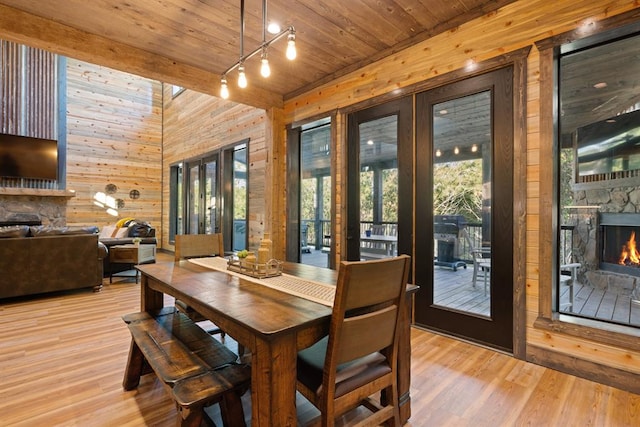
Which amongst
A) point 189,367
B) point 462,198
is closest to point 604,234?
point 462,198

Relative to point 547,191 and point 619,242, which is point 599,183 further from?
point 547,191

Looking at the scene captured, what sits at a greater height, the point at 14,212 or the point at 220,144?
the point at 220,144

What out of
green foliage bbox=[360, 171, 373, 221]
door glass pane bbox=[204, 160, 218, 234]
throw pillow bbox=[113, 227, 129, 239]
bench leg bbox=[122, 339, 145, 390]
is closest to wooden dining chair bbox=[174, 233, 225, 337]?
bench leg bbox=[122, 339, 145, 390]

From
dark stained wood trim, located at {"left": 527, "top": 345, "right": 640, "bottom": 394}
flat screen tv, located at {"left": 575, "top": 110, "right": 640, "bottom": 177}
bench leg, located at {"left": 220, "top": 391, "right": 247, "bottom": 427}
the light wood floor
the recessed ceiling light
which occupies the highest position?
the recessed ceiling light

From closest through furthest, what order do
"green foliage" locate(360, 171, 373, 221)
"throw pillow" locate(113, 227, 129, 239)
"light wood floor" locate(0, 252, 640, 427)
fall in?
"light wood floor" locate(0, 252, 640, 427) < "green foliage" locate(360, 171, 373, 221) < "throw pillow" locate(113, 227, 129, 239)

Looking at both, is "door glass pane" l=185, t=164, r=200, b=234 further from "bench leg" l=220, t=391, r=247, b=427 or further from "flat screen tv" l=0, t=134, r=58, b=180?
"bench leg" l=220, t=391, r=247, b=427

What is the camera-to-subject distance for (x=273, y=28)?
301 centimetres

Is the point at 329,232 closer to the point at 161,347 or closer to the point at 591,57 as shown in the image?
the point at 161,347

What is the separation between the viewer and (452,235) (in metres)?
3.16

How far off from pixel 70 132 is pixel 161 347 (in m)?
8.74

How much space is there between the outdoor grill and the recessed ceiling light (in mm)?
2361

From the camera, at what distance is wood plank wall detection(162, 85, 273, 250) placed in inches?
213

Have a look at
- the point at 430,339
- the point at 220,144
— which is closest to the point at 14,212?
the point at 220,144

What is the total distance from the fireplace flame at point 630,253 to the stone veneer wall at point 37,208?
10.1 meters
